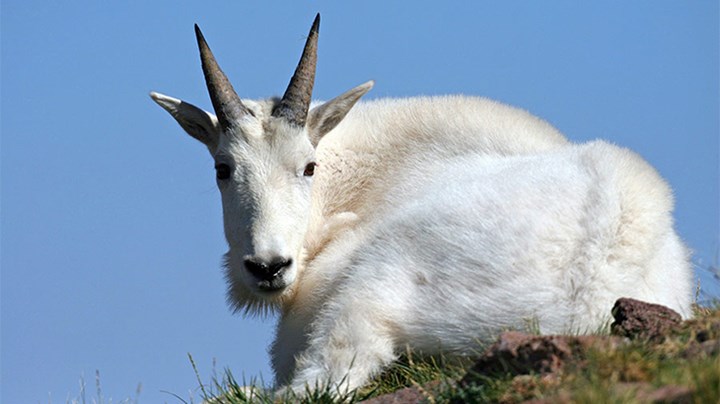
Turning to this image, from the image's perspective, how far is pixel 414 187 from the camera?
25.5 feet

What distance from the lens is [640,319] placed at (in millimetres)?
5559

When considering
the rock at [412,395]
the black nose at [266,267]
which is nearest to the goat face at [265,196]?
the black nose at [266,267]

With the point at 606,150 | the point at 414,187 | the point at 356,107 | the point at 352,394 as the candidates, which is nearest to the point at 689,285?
the point at 606,150

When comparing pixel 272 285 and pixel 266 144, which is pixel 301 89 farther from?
pixel 272 285

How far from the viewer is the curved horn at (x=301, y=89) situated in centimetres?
779

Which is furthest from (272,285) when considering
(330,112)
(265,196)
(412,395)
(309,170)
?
(412,395)

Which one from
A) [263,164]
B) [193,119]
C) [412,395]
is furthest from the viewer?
[193,119]

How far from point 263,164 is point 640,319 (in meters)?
3.15

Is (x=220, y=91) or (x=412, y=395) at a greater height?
(x=220, y=91)

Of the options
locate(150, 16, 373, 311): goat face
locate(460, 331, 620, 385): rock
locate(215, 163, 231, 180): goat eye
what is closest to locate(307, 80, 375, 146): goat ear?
locate(150, 16, 373, 311): goat face

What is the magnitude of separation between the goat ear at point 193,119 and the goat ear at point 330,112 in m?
0.75

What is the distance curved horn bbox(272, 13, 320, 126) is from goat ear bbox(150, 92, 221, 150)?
0.55 meters

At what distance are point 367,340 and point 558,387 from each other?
6.62 ft

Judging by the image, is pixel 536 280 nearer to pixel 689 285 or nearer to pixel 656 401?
pixel 689 285
